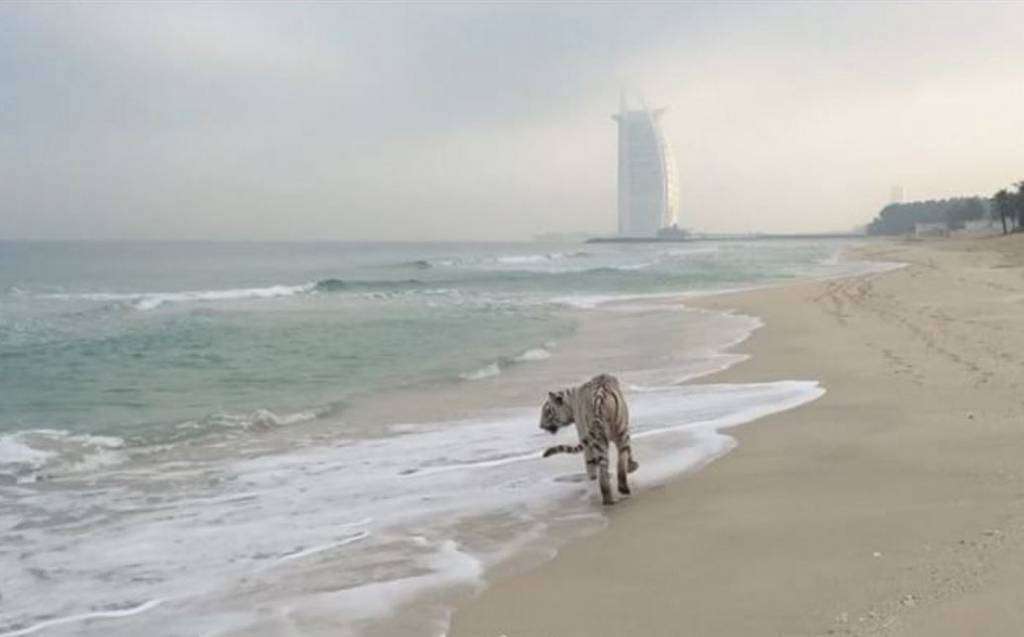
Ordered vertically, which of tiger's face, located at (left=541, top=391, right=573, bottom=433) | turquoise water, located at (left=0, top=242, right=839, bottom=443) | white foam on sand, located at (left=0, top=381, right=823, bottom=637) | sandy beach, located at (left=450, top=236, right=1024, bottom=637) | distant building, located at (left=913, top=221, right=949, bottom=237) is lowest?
turquoise water, located at (left=0, top=242, right=839, bottom=443)

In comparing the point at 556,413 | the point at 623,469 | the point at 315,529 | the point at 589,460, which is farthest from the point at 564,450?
the point at 315,529

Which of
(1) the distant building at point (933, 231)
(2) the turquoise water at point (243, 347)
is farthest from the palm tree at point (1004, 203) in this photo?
(2) the turquoise water at point (243, 347)

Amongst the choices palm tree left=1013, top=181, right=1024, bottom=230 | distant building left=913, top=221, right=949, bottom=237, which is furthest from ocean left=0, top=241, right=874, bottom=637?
distant building left=913, top=221, right=949, bottom=237

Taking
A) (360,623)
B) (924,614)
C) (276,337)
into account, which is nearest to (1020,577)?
(924,614)

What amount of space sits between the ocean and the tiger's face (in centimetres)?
38

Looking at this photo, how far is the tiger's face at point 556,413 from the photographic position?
816cm

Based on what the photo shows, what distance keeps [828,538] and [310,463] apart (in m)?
5.30

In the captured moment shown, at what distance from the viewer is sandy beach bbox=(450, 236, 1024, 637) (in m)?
4.36

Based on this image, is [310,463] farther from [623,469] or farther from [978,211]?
[978,211]

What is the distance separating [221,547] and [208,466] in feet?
10.4

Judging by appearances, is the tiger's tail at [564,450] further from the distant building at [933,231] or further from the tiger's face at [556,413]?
the distant building at [933,231]

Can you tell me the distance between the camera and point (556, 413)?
8.26m

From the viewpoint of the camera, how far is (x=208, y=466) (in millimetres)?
9406

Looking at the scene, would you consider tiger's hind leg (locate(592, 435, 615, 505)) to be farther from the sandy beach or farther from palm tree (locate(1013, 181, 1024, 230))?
palm tree (locate(1013, 181, 1024, 230))
